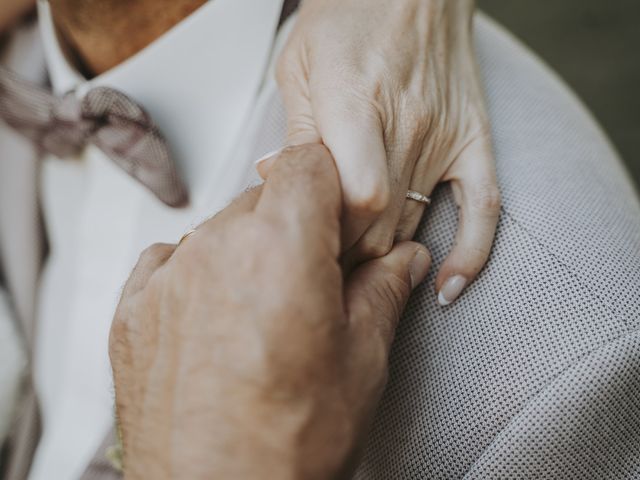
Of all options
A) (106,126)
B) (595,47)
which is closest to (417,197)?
(106,126)

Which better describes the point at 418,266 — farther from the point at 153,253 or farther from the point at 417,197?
the point at 153,253

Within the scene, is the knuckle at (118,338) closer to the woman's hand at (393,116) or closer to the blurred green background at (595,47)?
the woman's hand at (393,116)

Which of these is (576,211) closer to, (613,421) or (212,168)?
(613,421)

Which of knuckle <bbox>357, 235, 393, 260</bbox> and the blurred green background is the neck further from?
the blurred green background

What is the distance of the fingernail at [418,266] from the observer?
62 cm

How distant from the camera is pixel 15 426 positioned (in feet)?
3.66

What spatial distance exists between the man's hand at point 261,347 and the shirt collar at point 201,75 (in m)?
0.37

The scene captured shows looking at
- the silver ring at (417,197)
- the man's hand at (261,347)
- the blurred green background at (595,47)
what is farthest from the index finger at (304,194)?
the blurred green background at (595,47)

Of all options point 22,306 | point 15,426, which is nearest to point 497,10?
point 22,306

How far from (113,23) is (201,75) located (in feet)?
0.44

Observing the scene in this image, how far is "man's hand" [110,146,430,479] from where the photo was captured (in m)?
0.45

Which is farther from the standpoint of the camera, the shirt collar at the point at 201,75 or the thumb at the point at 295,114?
the shirt collar at the point at 201,75

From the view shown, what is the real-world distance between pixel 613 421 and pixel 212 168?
621 mm

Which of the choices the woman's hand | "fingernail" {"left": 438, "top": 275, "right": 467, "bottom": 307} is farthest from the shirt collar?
"fingernail" {"left": 438, "top": 275, "right": 467, "bottom": 307}
